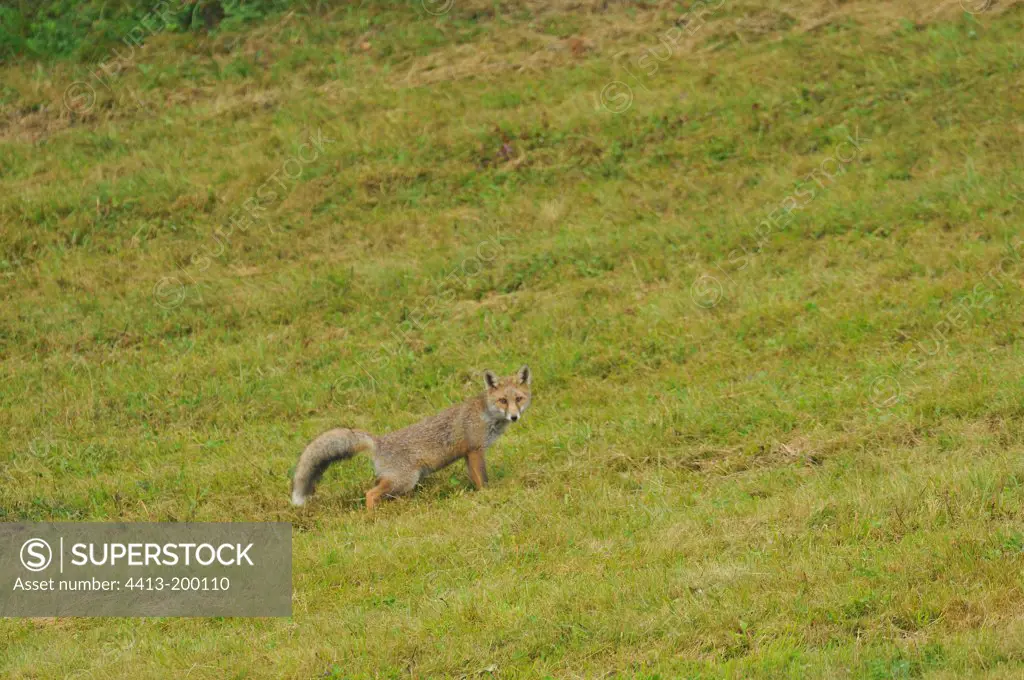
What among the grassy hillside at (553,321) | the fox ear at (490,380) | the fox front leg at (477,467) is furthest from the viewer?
the fox ear at (490,380)

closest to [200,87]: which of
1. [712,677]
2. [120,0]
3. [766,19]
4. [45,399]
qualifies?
[120,0]

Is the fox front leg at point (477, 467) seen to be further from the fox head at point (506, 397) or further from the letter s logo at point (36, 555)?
the letter s logo at point (36, 555)

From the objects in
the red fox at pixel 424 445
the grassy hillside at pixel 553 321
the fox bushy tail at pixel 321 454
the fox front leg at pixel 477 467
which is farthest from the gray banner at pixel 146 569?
the fox front leg at pixel 477 467

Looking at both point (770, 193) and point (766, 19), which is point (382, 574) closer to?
point (770, 193)

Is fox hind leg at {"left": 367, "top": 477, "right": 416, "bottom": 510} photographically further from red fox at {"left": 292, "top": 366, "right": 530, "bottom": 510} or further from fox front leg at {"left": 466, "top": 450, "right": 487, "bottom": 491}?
fox front leg at {"left": 466, "top": 450, "right": 487, "bottom": 491}

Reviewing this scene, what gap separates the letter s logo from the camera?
42.6 ft

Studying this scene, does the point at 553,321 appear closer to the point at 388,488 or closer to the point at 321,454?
the point at 388,488

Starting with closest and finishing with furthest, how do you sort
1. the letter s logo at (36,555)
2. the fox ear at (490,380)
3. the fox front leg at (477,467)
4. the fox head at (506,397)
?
the letter s logo at (36,555), the fox head at (506,397), the fox front leg at (477,467), the fox ear at (490,380)

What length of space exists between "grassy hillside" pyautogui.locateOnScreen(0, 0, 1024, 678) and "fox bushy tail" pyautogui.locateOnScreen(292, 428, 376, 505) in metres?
0.51

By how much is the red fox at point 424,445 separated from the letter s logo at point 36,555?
2938mm

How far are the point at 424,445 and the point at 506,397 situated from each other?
1192 mm

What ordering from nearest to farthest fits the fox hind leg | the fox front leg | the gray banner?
the gray banner, the fox hind leg, the fox front leg

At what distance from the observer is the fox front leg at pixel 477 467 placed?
45.7 feet

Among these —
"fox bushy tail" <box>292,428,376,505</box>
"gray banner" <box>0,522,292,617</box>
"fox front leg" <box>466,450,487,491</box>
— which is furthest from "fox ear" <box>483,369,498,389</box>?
"gray banner" <box>0,522,292,617</box>
